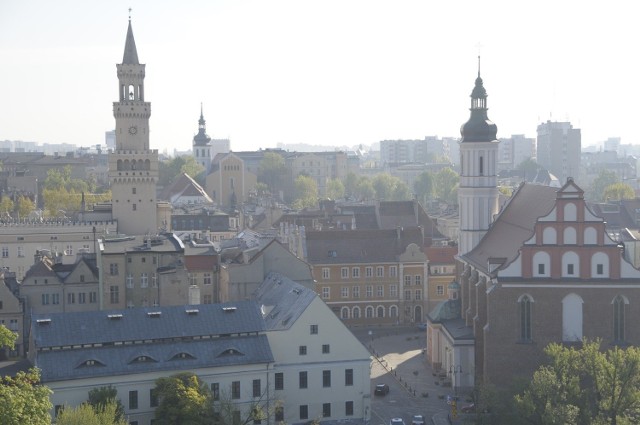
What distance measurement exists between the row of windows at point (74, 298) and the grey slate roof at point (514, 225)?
1152 inches

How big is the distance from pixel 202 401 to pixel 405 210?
70627 millimetres

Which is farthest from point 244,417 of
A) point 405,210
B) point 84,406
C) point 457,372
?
point 405,210

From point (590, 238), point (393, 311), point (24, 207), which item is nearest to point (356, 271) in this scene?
point (393, 311)

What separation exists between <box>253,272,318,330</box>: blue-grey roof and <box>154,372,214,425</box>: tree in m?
8.41

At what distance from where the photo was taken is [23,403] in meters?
32.5

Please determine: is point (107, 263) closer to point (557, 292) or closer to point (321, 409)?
point (321, 409)

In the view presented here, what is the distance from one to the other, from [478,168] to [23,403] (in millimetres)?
52787

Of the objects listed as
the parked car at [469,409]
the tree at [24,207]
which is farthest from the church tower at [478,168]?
the tree at [24,207]

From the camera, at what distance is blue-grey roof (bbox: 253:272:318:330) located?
208ft

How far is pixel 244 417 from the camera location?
2356 inches

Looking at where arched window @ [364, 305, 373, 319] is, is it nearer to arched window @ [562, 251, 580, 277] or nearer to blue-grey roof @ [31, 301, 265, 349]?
arched window @ [562, 251, 580, 277]

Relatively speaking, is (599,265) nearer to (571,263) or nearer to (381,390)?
(571,263)

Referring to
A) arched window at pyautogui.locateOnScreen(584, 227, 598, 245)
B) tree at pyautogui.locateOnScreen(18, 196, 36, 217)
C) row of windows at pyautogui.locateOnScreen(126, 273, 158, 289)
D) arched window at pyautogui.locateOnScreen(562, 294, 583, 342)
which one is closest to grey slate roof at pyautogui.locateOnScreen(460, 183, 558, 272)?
arched window at pyautogui.locateOnScreen(584, 227, 598, 245)

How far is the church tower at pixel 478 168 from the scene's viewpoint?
3120 inches
